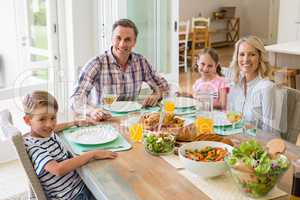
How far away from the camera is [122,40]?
266cm

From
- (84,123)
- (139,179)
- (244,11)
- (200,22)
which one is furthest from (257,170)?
(244,11)

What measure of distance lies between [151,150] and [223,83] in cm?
115

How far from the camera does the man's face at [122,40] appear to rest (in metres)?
2.66

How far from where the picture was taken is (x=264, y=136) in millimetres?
1896

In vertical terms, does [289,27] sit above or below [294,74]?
A: above

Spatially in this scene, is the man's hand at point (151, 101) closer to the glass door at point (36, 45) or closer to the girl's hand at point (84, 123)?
the girl's hand at point (84, 123)

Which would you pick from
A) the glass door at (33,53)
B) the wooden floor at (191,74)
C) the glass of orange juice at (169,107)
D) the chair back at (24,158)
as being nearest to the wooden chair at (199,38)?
the wooden floor at (191,74)

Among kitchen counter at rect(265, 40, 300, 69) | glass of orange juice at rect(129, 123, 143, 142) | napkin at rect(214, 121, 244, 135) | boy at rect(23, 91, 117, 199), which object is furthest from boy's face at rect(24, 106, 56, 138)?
kitchen counter at rect(265, 40, 300, 69)

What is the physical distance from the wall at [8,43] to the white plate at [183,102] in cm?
185

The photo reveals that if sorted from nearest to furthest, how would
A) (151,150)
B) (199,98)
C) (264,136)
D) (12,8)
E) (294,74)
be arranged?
(151,150) < (264,136) < (199,98) < (12,8) < (294,74)

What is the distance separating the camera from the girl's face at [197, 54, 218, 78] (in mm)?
2715

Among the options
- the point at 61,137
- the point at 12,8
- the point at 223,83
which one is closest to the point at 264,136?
the point at 223,83

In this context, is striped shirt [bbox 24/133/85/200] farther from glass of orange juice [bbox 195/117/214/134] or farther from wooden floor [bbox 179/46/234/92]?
wooden floor [bbox 179/46/234/92]

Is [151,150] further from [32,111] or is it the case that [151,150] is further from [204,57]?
[204,57]
